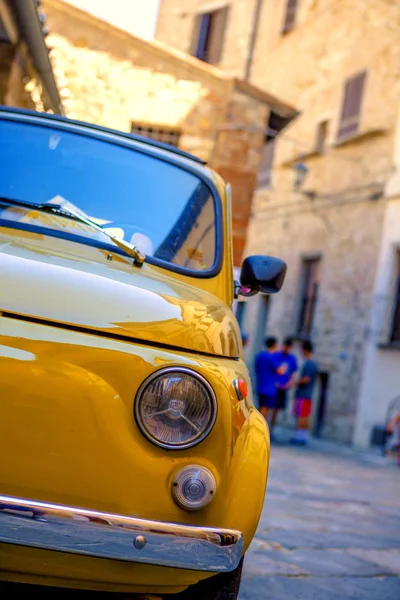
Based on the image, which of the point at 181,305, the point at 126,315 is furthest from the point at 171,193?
the point at 126,315

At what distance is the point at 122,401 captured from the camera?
100 inches

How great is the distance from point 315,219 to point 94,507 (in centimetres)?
1808

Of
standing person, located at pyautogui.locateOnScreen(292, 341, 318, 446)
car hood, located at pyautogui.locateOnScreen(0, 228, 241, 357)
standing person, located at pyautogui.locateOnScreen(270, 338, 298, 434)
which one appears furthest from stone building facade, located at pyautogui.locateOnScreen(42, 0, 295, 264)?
car hood, located at pyautogui.locateOnScreen(0, 228, 241, 357)

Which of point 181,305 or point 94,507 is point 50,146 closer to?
point 181,305

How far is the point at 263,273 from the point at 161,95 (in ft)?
38.4

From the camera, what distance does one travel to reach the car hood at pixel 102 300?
8.48ft

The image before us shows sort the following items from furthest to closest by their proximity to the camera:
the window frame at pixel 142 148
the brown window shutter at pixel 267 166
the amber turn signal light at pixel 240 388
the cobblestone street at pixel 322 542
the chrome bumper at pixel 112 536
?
the brown window shutter at pixel 267 166
the cobblestone street at pixel 322 542
the window frame at pixel 142 148
the amber turn signal light at pixel 240 388
the chrome bumper at pixel 112 536

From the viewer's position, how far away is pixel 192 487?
257 centimetres

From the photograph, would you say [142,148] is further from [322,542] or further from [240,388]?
[322,542]

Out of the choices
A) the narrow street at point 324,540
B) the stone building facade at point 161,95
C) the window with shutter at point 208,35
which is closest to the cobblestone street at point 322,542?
the narrow street at point 324,540

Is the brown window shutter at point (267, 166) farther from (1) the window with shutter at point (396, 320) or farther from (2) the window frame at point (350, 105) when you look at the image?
(1) the window with shutter at point (396, 320)

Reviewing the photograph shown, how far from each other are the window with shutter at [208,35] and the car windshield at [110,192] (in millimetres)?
22035

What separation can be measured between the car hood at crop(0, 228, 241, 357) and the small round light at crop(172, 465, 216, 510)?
390 mm

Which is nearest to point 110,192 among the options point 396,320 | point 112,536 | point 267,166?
point 112,536
